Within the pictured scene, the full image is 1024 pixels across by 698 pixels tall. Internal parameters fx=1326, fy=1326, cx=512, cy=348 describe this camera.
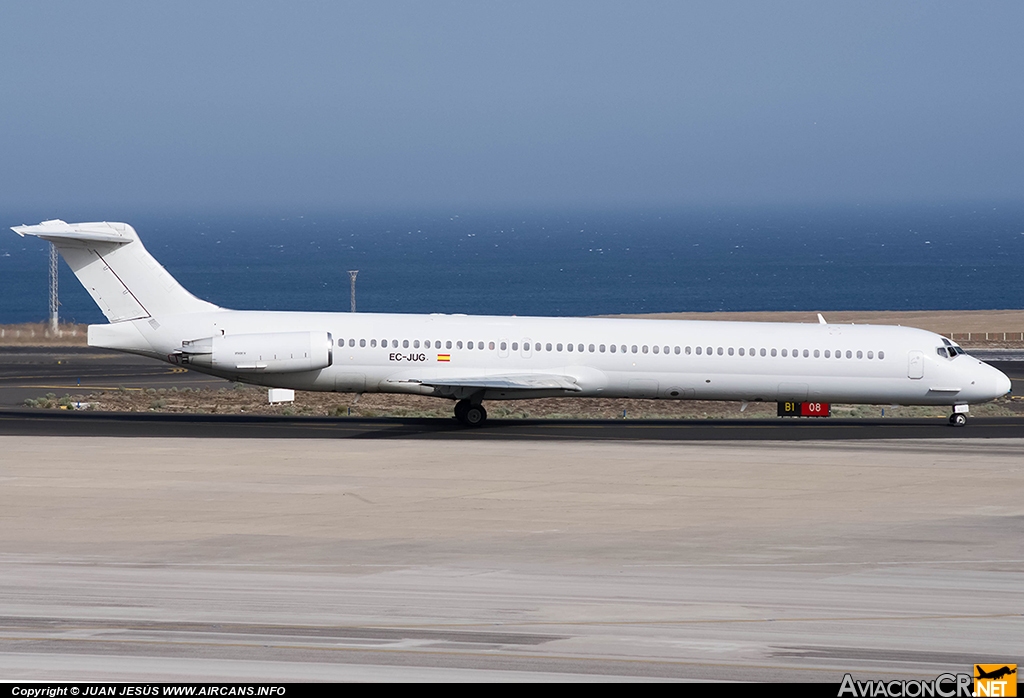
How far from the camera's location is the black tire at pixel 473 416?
38.1m

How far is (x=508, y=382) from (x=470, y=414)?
2135 mm

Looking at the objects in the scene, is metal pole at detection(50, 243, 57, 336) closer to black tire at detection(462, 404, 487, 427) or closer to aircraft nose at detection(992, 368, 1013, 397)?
black tire at detection(462, 404, 487, 427)

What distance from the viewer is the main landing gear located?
38062 millimetres

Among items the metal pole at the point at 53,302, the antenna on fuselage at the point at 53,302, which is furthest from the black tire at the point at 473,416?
the metal pole at the point at 53,302

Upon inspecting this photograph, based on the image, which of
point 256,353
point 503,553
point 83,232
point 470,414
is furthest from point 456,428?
point 503,553

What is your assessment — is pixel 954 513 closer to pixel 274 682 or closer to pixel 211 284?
pixel 274 682

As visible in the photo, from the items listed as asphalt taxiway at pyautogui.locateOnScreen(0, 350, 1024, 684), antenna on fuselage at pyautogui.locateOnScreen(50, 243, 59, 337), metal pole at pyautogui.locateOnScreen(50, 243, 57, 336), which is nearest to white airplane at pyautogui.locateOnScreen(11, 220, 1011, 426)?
asphalt taxiway at pyautogui.locateOnScreen(0, 350, 1024, 684)

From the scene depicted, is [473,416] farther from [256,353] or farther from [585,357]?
[256,353]

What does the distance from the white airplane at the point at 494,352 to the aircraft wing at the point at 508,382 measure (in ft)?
0.14

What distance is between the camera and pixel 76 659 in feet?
51.1

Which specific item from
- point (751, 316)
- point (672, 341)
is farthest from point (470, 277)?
point (672, 341)

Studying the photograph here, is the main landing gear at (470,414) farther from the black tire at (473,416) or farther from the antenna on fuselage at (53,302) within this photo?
the antenna on fuselage at (53,302)

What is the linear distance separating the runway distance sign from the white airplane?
3.32ft

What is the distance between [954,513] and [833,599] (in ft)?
26.3
